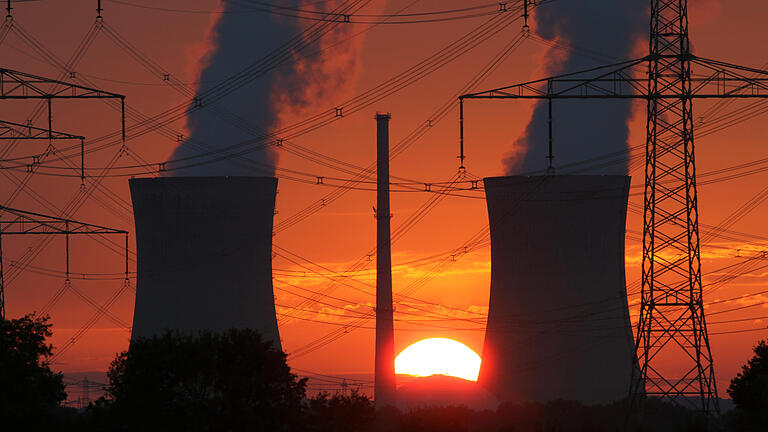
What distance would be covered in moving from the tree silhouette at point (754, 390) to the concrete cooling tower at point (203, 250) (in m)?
15.3

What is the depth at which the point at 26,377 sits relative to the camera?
31062 millimetres

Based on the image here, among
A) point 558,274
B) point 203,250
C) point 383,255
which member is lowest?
point 558,274

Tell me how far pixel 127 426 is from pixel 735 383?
19.1 metres

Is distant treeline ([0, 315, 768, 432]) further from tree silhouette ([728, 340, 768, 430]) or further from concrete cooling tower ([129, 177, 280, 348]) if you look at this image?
concrete cooling tower ([129, 177, 280, 348])

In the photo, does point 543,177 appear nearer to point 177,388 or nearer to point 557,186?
point 557,186

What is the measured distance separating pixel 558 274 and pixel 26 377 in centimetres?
2033

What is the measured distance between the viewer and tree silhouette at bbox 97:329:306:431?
29.5 meters

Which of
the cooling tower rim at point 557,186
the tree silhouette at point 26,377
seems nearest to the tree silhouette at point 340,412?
the tree silhouette at point 26,377

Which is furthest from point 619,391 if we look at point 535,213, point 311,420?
point 311,420

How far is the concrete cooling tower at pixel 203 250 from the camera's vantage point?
43062 mm

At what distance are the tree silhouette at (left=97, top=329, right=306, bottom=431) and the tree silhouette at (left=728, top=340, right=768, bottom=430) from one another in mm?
13566

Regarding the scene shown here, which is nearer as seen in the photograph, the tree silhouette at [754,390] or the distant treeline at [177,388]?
the distant treeline at [177,388]

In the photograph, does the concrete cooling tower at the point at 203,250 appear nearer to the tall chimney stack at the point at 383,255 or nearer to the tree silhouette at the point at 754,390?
the tall chimney stack at the point at 383,255

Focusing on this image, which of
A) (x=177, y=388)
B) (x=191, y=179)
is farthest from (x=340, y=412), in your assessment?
(x=191, y=179)
